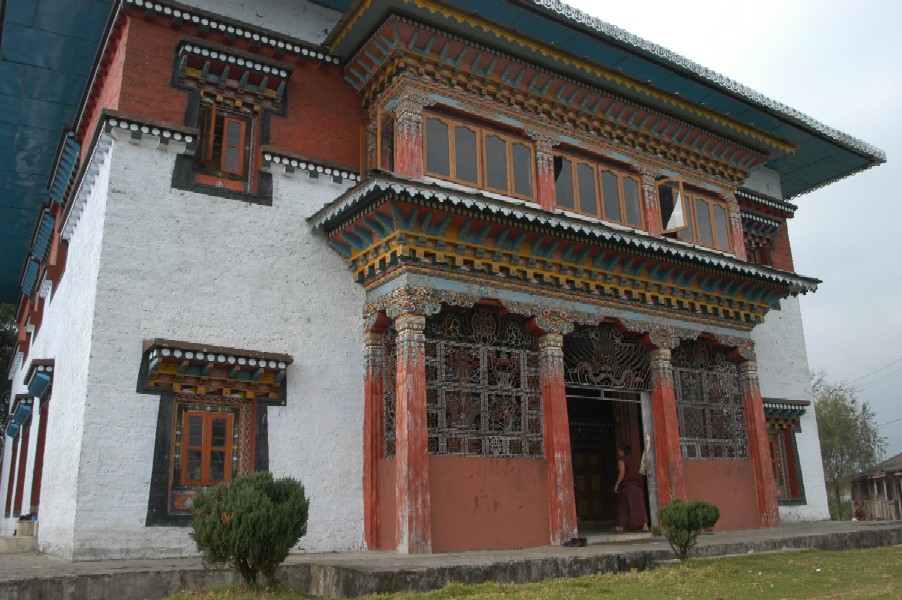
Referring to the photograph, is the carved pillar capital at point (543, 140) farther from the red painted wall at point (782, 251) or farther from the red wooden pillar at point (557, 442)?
the red painted wall at point (782, 251)

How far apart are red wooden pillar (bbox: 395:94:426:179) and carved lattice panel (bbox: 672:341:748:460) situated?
5.82 m

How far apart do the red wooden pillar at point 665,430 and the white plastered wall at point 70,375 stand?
331 inches

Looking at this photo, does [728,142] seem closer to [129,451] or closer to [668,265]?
[668,265]

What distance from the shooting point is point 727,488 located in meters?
13.1

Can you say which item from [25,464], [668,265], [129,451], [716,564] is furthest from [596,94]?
[25,464]

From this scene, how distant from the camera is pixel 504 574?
7.56m

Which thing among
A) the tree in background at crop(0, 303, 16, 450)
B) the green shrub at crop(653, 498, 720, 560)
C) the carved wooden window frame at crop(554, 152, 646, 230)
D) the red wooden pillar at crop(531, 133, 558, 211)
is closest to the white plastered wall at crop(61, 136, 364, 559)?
the red wooden pillar at crop(531, 133, 558, 211)

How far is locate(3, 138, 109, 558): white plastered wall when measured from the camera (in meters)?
9.35

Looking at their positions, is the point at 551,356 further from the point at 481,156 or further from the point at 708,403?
the point at 708,403

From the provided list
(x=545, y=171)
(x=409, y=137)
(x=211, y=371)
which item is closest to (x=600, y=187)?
(x=545, y=171)

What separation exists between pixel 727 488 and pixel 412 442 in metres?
6.36

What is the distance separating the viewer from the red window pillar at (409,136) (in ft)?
35.2

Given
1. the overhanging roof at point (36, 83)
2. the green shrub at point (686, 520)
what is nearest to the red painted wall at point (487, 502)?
the green shrub at point (686, 520)

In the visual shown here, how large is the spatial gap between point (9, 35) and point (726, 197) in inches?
492
